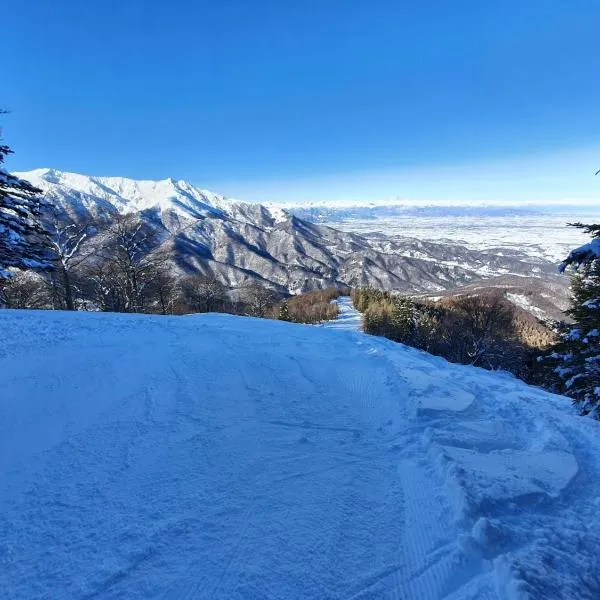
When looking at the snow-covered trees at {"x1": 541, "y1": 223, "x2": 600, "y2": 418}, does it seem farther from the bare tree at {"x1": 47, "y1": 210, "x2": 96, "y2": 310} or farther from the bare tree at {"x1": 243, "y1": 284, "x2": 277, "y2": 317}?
the bare tree at {"x1": 243, "y1": 284, "x2": 277, "y2": 317}

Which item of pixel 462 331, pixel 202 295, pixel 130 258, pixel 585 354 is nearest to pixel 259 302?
pixel 202 295

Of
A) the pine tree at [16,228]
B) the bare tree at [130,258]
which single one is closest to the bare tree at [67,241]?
the bare tree at [130,258]

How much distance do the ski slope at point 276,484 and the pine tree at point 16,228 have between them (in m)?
4.62

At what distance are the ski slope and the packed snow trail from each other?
29404 millimetres

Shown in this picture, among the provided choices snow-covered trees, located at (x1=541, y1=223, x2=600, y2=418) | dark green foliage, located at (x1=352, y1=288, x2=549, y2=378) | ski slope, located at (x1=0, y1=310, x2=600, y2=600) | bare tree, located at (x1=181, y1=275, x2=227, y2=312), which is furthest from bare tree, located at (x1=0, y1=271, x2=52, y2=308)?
snow-covered trees, located at (x1=541, y1=223, x2=600, y2=418)

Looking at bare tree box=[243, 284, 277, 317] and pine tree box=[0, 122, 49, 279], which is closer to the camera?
pine tree box=[0, 122, 49, 279]

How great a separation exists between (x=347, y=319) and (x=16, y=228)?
34.6 meters

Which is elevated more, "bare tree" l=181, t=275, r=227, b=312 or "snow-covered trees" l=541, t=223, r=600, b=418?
"snow-covered trees" l=541, t=223, r=600, b=418

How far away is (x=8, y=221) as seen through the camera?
12375 mm

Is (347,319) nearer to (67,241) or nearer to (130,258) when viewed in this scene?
(130,258)

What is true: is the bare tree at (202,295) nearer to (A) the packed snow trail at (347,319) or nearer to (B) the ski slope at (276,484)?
(A) the packed snow trail at (347,319)

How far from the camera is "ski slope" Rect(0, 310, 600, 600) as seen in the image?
363cm

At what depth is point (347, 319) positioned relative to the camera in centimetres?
4350

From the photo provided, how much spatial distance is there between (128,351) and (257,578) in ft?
23.0
